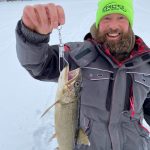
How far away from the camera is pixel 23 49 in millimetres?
3100

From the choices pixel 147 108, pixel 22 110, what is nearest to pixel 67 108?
pixel 147 108

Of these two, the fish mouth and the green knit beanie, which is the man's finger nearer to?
the fish mouth

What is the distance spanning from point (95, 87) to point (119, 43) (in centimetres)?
47

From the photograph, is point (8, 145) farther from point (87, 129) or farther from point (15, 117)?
point (87, 129)

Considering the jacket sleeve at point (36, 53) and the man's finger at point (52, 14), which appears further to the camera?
the jacket sleeve at point (36, 53)

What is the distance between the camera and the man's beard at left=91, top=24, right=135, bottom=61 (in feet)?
12.1

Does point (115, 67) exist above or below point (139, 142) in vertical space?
above

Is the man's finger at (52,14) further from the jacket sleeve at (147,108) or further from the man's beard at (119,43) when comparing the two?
the jacket sleeve at (147,108)

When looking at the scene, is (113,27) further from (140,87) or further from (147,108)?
(147,108)

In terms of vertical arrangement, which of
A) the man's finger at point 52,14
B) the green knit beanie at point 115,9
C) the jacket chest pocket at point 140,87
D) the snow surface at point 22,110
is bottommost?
the snow surface at point 22,110

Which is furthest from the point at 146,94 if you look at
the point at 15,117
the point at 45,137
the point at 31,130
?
the point at 15,117

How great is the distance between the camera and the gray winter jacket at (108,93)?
140 inches

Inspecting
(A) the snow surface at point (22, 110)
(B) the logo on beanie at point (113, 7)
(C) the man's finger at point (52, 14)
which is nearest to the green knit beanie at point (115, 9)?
(B) the logo on beanie at point (113, 7)

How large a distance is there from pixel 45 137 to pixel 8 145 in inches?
20.3
